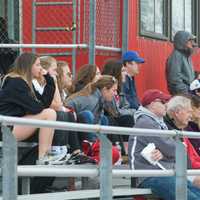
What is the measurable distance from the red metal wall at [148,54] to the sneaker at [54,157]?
4.80 m

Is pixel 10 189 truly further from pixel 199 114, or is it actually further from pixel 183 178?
pixel 199 114

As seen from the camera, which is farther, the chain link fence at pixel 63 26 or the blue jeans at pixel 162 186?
the chain link fence at pixel 63 26

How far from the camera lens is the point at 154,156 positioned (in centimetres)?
745

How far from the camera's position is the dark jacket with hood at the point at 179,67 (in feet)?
40.4

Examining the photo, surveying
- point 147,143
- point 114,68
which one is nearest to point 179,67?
point 114,68

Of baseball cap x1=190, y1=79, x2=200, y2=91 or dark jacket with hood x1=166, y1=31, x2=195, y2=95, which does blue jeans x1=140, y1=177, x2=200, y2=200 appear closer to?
baseball cap x1=190, y1=79, x2=200, y2=91

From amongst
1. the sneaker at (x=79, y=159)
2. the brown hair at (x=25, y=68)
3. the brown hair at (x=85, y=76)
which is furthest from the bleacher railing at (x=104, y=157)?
the brown hair at (x=85, y=76)

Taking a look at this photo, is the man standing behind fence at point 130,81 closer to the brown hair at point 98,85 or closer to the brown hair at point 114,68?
the brown hair at point 114,68

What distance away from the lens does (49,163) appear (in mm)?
7117

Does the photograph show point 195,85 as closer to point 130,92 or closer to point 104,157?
point 130,92

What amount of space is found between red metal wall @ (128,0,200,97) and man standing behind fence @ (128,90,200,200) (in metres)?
4.42

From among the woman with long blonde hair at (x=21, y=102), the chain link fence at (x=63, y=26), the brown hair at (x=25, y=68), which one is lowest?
the woman with long blonde hair at (x=21, y=102)

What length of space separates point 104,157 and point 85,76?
11.3 ft

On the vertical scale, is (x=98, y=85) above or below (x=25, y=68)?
below
